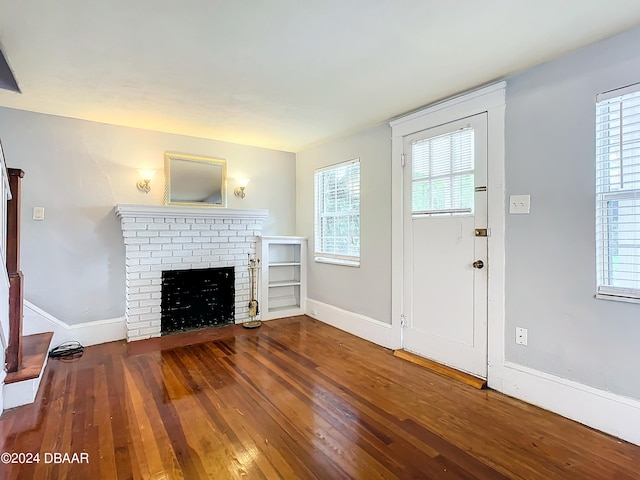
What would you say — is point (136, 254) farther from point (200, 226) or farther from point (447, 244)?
point (447, 244)

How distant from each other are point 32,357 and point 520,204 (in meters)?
3.92

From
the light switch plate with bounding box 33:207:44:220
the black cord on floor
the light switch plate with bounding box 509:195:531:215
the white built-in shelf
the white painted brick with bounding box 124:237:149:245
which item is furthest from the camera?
the white built-in shelf

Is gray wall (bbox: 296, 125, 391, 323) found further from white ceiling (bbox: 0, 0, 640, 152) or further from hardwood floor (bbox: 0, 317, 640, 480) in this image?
hardwood floor (bbox: 0, 317, 640, 480)

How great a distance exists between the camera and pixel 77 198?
342 centimetres

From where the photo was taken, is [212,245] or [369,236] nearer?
[369,236]

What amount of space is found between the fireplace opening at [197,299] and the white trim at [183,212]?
2.21 ft

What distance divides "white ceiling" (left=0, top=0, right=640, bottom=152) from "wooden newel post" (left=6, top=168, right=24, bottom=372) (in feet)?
2.86

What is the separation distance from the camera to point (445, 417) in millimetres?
2104

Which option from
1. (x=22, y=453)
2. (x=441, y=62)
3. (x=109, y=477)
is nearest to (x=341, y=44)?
(x=441, y=62)

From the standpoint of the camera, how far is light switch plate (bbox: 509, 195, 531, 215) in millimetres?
2302

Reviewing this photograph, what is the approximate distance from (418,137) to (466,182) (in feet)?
2.24

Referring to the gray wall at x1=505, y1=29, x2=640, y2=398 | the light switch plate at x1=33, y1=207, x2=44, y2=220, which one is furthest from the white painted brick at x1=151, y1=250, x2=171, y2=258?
the gray wall at x1=505, y1=29, x2=640, y2=398

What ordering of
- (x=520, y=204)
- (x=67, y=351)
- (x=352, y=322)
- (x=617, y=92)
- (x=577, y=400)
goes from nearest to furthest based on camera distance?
(x=617, y=92) → (x=577, y=400) → (x=520, y=204) → (x=67, y=351) → (x=352, y=322)

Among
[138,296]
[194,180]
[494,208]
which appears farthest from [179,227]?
[494,208]
